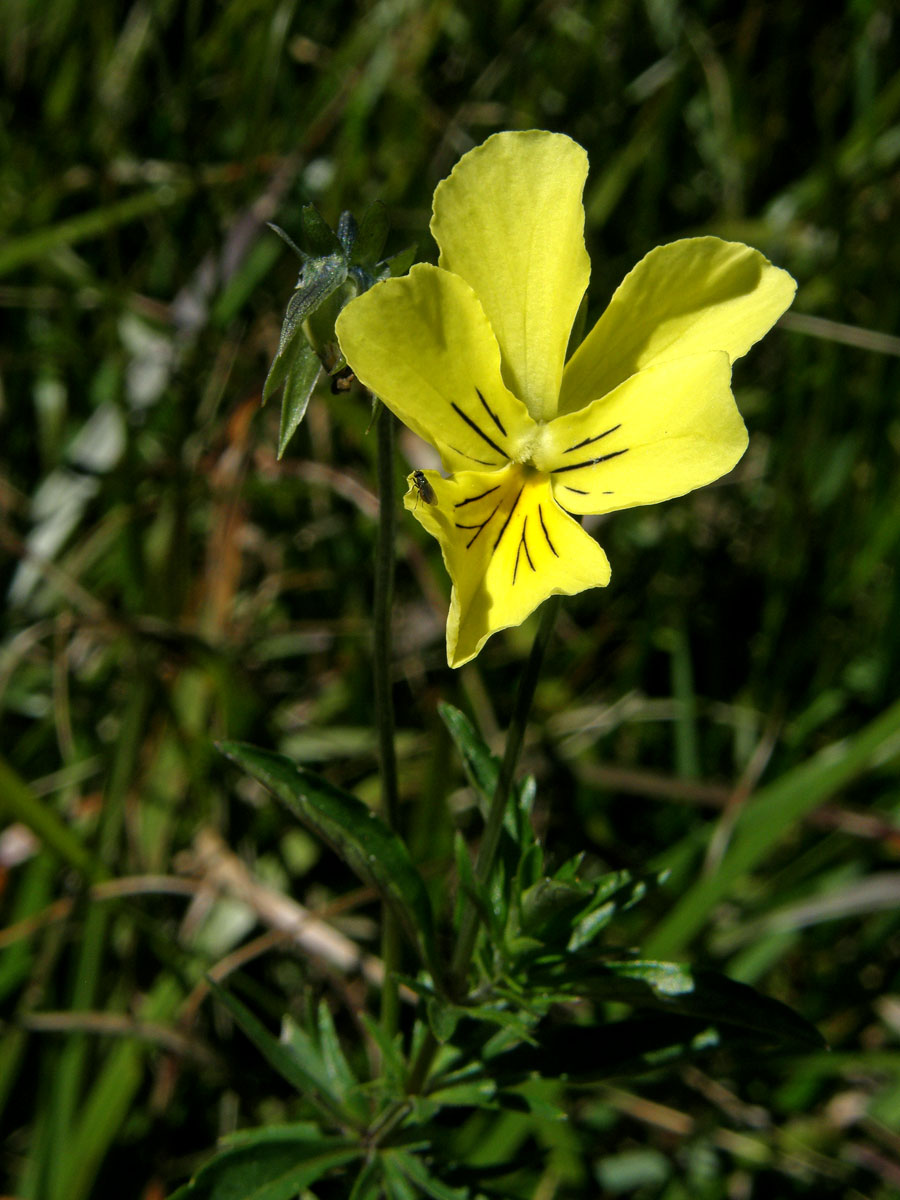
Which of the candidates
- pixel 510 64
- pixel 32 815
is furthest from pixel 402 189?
pixel 32 815

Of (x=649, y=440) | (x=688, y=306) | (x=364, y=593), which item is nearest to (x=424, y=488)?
(x=649, y=440)

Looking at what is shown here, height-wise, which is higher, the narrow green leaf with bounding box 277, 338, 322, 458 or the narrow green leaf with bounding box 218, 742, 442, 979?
the narrow green leaf with bounding box 277, 338, 322, 458

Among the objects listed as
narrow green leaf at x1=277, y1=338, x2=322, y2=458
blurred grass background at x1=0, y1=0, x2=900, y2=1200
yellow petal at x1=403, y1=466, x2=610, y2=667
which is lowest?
blurred grass background at x1=0, y1=0, x2=900, y2=1200

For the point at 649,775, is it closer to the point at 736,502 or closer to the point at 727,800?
the point at 727,800

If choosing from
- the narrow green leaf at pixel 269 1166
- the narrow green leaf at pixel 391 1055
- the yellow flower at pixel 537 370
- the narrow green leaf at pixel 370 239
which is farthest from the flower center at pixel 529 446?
the narrow green leaf at pixel 269 1166

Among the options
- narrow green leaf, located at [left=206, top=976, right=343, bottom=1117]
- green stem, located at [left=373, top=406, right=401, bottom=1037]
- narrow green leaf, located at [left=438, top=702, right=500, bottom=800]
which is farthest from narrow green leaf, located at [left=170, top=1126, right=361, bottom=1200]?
narrow green leaf, located at [left=438, top=702, right=500, bottom=800]

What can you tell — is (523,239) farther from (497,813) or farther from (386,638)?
(497,813)

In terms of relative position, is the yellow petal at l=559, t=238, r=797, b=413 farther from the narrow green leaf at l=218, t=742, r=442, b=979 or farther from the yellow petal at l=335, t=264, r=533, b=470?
the narrow green leaf at l=218, t=742, r=442, b=979
